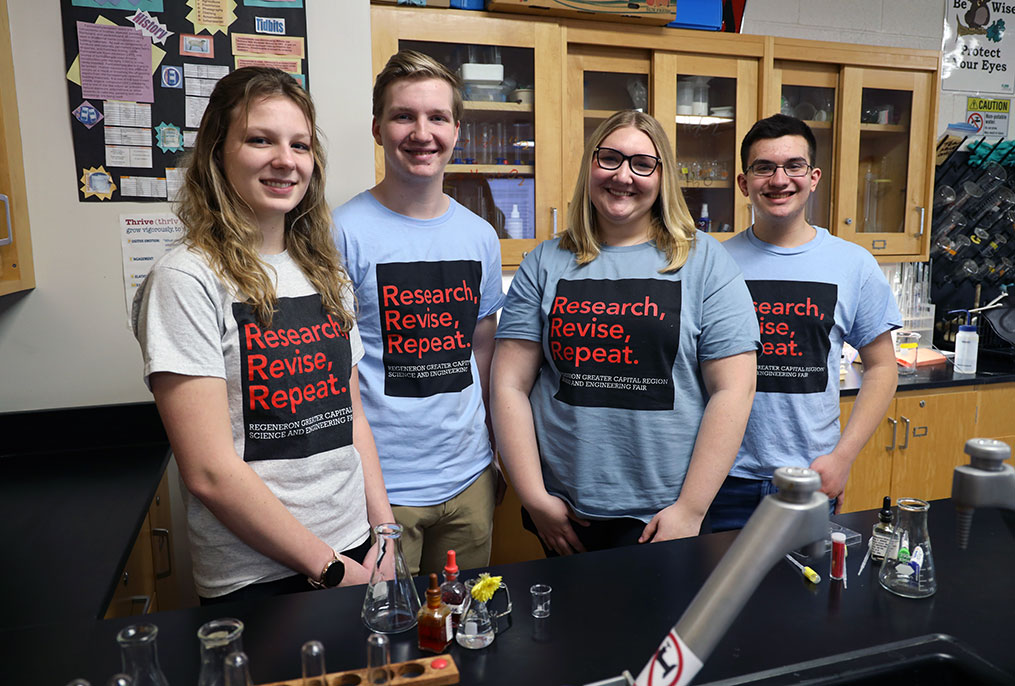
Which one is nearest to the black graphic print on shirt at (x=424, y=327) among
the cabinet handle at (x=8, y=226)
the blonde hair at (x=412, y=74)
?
the blonde hair at (x=412, y=74)

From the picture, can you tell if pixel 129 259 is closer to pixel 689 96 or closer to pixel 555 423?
pixel 555 423

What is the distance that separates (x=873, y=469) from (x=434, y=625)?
2545mm

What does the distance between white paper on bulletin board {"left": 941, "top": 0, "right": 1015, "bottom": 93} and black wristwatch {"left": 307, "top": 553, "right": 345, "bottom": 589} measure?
12.1 feet

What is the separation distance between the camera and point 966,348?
3109 mm

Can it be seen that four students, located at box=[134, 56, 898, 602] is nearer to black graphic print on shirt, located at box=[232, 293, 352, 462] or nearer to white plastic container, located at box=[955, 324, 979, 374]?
black graphic print on shirt, located at box=[232, 293, 352, 462]

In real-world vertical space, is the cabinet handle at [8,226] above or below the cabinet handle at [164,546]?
above

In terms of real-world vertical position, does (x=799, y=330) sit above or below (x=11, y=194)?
below

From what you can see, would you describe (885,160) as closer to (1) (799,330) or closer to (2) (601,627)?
(1) (799,330)

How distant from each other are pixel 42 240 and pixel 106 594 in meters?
1.18

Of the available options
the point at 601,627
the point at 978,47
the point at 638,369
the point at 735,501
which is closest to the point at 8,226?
the point at 638,369

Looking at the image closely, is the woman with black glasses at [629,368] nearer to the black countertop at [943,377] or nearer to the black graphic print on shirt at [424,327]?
the black graphic print on shirt at [424,327]

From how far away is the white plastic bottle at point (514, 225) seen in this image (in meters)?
2.72

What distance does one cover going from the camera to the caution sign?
3.57m

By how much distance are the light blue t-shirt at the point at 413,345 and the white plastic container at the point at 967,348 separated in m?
2.46
